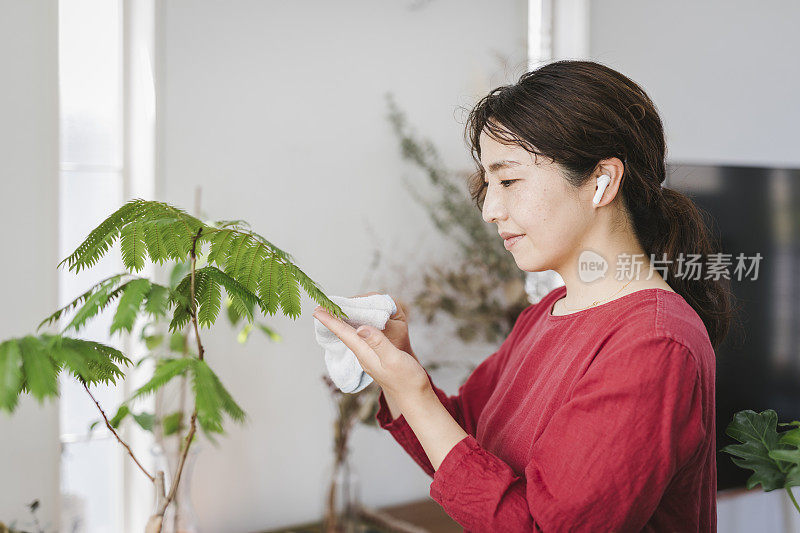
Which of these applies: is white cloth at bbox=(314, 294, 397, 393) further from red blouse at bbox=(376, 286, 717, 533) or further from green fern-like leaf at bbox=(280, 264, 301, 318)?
red blouse at bbox=(376, 286, 717, 533)

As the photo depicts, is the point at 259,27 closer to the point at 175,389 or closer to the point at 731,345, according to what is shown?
the point at 175,389

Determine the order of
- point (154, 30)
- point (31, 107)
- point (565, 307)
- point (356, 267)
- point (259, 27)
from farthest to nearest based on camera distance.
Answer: point (356, 267)
point (259, 27)
point (154, 30)
point (31, 107)
point (565, 307)

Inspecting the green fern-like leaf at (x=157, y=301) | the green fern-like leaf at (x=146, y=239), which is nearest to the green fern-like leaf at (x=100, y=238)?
the green fern-like leaf at (x=146, y=239)

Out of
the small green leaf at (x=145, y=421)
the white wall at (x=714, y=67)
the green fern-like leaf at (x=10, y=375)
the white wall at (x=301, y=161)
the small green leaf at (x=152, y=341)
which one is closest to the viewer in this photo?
the green fern-like leaf at (x=10, y=375)

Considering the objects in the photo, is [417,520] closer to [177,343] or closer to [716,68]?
[177,343]

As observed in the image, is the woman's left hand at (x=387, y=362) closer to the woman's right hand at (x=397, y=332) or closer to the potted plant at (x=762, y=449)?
the woman's right hand at (x=397, y=332)

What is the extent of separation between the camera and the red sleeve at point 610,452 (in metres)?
0.83

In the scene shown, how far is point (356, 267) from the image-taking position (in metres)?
2.26

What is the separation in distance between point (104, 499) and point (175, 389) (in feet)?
1.22

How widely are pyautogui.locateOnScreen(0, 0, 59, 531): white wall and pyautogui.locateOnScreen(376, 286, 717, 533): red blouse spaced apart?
4.11 ft

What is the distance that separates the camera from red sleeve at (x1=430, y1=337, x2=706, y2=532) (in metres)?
0.83

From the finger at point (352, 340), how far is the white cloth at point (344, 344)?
7 cm

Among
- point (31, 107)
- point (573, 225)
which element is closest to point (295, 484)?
point (31, 107)

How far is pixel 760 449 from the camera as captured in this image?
109 centimetres
